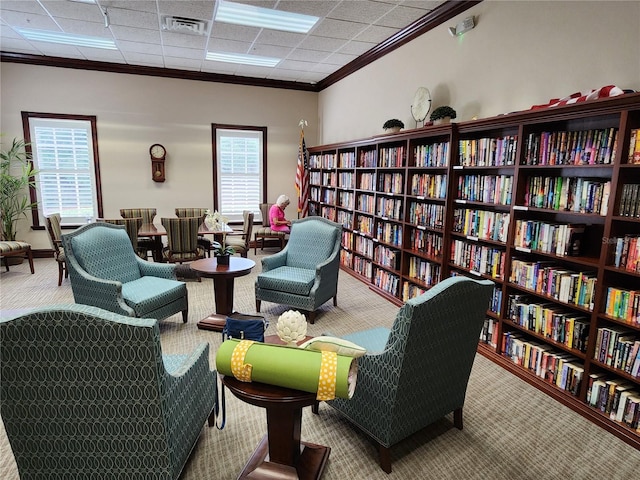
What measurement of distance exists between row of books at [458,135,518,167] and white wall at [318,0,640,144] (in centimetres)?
40

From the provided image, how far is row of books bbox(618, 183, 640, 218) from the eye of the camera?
221 cm

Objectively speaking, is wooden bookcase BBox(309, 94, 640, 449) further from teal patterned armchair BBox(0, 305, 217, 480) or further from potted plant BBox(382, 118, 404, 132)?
teal patterned armchair BBox(0, 305, 217, 480)

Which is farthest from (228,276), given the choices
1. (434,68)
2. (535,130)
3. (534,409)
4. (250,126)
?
(250,126)

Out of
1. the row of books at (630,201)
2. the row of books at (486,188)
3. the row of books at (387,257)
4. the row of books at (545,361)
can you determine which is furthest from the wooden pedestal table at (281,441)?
the row of books at (387,257)

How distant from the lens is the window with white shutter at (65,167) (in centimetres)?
628

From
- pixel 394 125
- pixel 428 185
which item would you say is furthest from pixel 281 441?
pixel 394 125

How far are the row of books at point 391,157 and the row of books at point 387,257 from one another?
3.47 ft

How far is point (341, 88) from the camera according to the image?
261 inches

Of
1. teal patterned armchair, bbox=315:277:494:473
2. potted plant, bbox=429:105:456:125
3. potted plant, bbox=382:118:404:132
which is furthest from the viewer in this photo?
potted plant, bbox=382:118:404:132

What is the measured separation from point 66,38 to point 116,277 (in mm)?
3900

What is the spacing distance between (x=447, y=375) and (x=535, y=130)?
2.07m

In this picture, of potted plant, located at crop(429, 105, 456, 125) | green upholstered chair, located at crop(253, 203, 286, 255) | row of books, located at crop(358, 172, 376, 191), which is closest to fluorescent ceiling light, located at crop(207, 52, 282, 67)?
row of books, located at crop(358, 172, 376, 191)

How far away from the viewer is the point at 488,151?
3.22m

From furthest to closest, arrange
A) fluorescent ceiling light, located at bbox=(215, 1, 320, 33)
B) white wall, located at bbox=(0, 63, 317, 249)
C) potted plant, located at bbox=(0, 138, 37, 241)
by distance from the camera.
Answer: white wall, located at bbox=(0, 63, 317, 249) → potted plant, located at bbox=(0, 138, 37, 241) → fluorescent ceiling light, located at bbox=(215, 1, 320, 33)
